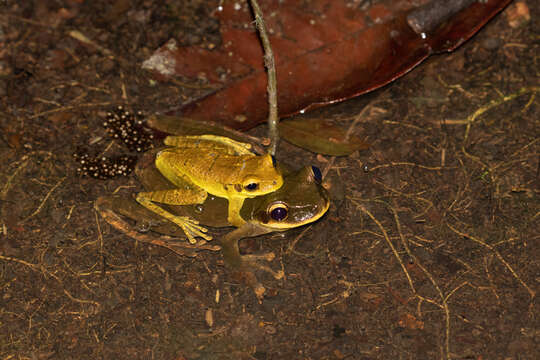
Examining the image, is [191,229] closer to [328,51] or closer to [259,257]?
[259,257]

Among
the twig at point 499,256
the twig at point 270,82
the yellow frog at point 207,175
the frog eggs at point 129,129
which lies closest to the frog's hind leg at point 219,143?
the yellow frog at point 207,175

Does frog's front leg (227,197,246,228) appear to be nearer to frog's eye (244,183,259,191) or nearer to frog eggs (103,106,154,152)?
frog's eye (244,183,259,191)

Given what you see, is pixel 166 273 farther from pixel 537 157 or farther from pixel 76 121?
pixel 537 157

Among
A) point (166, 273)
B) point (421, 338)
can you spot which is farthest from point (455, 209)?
point (166, 273)

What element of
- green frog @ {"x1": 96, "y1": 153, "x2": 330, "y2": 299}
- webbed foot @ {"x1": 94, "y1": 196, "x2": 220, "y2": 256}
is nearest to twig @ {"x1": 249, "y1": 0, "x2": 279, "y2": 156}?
green frog @ {"x1": 96, "y1": 153, "x2": 330, "y2": 299}

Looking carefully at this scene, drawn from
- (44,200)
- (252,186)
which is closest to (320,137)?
(252,186)

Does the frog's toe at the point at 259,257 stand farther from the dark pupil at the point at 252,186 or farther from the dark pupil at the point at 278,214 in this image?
the dark pupil at the point at 252,186

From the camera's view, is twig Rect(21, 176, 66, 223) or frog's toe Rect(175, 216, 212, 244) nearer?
frog's toe Rect(175, 216, 212, 244)
